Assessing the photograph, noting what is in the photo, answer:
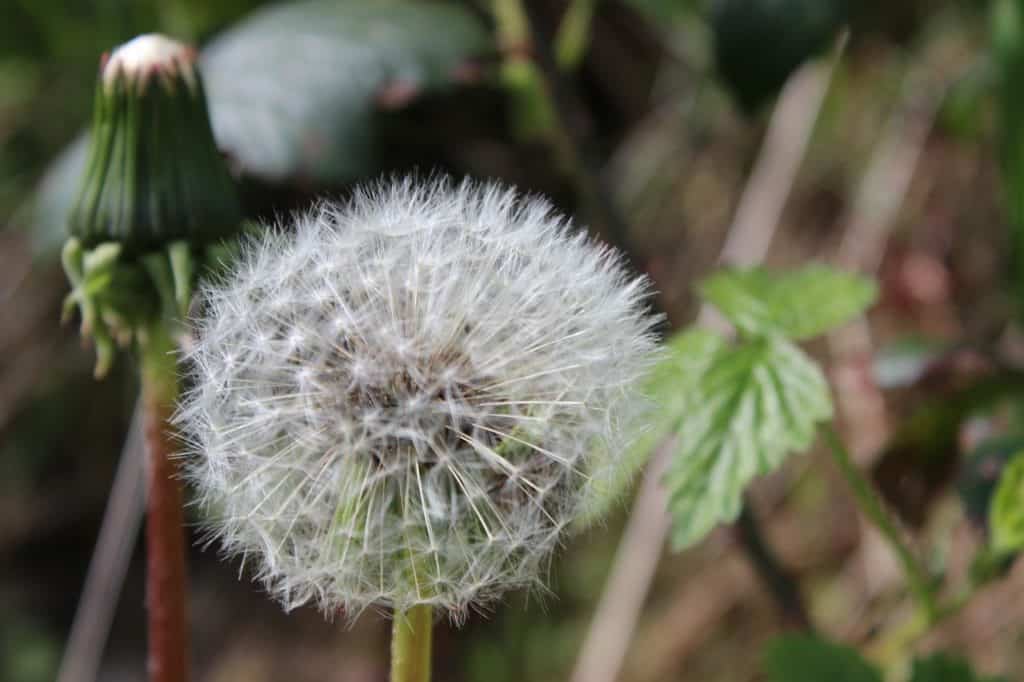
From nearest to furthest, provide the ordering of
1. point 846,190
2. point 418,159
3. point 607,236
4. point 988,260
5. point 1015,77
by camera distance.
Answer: point 607,236 → point 1015,77 → point 418,159 → point 988,260 → point 846,190

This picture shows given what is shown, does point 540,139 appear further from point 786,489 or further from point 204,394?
point 204,394

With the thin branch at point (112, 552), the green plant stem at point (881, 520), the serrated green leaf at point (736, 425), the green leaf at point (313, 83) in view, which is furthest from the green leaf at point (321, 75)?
the green plant stem at point (881, 520)

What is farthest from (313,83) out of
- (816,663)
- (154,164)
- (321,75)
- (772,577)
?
(816,663)

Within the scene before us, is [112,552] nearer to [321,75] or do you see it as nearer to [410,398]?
[321,75]

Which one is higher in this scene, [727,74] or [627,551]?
[727,74]

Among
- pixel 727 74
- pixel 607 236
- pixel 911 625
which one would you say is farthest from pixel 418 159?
pixel 911 625

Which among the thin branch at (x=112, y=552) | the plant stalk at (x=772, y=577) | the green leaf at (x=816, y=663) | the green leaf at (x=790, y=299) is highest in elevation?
the green leaf at (x=790, y=299)

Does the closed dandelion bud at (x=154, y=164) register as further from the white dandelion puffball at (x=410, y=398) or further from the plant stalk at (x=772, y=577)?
the plant stalk at (x=772, y=577)
